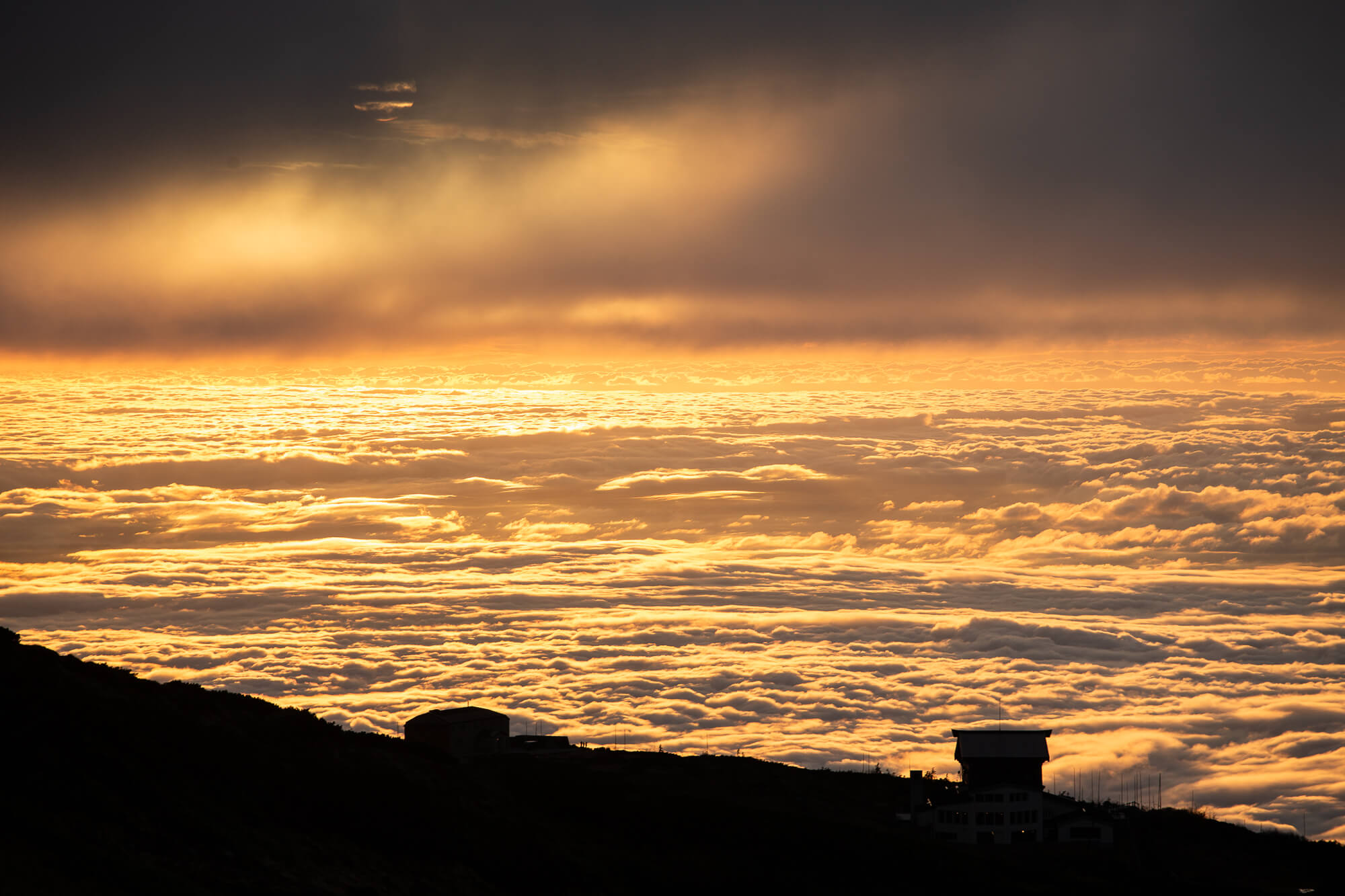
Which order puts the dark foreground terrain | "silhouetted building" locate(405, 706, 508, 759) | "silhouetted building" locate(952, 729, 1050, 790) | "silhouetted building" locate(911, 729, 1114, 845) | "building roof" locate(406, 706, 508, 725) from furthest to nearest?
"building roof" locate(406, 706, 508, 725) < "silhouetted building" locate(405, 706, 508, 759) < "silhouetted building" locate(952, 729, 1050, 790) < "silhouetted building" locate(911, 729, 1114, 845) < the dark foreground terrain

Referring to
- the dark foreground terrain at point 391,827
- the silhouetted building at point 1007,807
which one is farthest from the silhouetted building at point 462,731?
the silhouetted building at point 1007,807

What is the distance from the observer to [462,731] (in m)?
83.1

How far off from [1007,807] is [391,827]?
43.0m

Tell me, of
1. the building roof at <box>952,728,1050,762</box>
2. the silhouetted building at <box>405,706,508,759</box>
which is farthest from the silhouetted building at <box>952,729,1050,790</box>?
the silhouetted building at <box>405,706,508,759</box>

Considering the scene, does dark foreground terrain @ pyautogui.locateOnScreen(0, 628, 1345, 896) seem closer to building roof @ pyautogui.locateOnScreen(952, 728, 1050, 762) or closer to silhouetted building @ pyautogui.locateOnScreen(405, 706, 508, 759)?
silhouetted building @ pyautogui.locateOnScreen(405, 706, 508, 759)

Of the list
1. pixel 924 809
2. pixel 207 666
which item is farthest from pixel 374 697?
pixel 924 809

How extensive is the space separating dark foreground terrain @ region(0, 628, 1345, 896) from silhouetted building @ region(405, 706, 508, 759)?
3315 mm

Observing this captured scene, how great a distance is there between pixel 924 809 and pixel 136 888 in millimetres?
56264

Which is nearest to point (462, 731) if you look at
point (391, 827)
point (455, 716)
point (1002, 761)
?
point (455, 716)

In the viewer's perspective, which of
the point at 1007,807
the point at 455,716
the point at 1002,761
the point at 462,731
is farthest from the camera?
the point at 455,716

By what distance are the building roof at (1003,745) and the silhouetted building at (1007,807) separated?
5 cm

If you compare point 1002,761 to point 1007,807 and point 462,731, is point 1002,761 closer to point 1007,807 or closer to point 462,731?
point 1007,807

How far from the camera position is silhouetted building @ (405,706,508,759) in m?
82.1

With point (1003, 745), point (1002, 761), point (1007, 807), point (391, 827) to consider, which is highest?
point (1003, 745)
